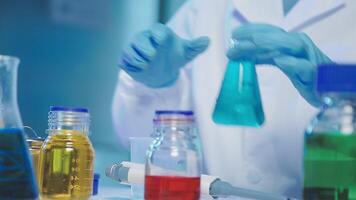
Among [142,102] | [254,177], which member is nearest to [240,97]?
[254,177]

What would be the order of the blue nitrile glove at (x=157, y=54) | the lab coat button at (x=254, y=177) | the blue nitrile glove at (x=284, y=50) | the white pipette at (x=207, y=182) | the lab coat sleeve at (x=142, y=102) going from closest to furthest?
the white pipette at (x=207, y=182) → the blue nitrile glove at (x=284, y=50) → the blue nitrile glove at (x=157, y=54) → the lab coat button at (x=254, y=177) → the lab coat sleeve at (x=142, y=102)

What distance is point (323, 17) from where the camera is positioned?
1.10 meters

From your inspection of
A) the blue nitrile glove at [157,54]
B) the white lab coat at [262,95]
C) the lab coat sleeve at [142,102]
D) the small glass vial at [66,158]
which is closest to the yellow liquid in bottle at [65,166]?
the small glass vial at [66,158]

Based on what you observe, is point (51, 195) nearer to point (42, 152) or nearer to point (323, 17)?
point (42, 152)

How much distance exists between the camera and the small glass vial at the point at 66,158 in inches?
27.0

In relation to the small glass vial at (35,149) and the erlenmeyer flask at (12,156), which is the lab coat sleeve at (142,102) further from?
the erlenmeyer flask at (12,156)

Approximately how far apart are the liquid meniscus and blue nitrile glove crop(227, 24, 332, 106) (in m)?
0.27

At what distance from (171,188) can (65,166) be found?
162mm

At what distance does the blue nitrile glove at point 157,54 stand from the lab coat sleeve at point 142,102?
0.56ft

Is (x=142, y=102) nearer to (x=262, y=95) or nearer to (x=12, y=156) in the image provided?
(x=262, y=95)

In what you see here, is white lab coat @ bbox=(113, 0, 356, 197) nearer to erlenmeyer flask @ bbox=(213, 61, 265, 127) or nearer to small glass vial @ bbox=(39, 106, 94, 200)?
erlenmeyer flask @ bbox=(213, 61, 265, 127)

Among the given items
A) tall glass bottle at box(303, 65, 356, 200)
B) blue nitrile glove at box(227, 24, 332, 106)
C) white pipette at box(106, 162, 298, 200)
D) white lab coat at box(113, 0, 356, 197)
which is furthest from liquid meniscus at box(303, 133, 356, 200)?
white lab coat at box(113, 0, 356, 197)

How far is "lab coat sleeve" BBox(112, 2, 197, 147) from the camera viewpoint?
1.26 metres

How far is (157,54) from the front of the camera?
1.00m
